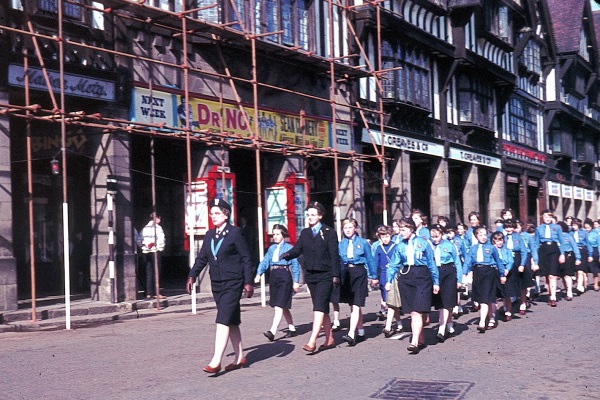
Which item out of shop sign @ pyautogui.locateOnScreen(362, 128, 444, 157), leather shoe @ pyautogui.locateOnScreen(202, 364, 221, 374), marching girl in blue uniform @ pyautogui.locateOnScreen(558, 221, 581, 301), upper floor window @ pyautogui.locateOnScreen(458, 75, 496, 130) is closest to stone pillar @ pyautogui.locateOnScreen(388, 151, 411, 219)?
shop sign @ pyautogui.locateOnScreen(362, 128, 444, 157)

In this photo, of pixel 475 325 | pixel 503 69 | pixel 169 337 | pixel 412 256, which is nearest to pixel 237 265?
pixel 412 256

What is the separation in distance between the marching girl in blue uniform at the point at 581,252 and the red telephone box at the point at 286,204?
678 cm

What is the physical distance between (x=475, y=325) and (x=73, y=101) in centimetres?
869

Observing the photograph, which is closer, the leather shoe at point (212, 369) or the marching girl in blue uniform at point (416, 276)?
the leather shoe at point (212, 369)

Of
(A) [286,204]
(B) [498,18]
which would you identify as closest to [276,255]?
(A) [286,204]

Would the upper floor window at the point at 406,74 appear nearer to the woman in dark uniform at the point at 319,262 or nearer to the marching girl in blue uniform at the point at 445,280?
the marching girl in blue uniform at the point at 445,280

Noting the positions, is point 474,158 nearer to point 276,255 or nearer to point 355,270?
point 276,255

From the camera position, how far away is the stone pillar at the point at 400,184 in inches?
1014

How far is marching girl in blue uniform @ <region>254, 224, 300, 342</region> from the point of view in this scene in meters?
11.7

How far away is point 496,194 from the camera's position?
3394 centimetres

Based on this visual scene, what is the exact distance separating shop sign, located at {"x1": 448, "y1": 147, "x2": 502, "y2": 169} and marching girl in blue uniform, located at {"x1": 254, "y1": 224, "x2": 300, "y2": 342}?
17.6 meters

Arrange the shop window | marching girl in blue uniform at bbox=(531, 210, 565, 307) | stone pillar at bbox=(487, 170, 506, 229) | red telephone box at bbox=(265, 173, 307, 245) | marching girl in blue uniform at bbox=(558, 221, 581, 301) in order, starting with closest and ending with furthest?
marching girl in blue uniform at bbox=(531, 210, 565, 307) < marching girl in blue uniform at bbox=(558, 221, 581, 301) < red telephone box at bbox=(265, 173, 307, 245) < stone pillar at bbox=(487, 170, 506, 229) < the shop window

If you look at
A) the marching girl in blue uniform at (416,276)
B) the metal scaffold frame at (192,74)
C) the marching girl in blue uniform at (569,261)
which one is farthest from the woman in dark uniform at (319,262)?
the marching girl in blue uniform at (569,261)

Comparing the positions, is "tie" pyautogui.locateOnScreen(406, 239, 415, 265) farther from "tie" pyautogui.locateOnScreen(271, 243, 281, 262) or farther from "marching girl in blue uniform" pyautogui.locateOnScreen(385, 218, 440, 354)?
"tie" pyautogui.locateOnScreen(271, 243, 281, 262)
